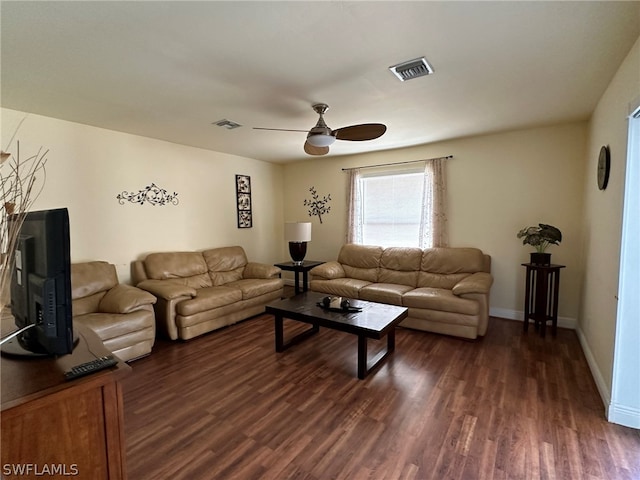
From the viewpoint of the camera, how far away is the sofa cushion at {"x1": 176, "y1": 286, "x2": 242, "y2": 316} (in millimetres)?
3396

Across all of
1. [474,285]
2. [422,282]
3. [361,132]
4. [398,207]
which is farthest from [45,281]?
[398,207]

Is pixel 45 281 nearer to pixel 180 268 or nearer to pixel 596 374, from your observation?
pixel 180 268

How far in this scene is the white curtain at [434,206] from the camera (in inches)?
174

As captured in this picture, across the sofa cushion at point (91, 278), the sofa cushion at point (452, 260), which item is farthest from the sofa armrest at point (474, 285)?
the sofa cushion at point (91, 278)

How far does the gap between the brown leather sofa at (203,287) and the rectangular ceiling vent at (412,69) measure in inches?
118

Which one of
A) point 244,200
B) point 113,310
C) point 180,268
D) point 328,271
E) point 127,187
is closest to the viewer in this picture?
point 113,310

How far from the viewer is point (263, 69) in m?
2.18

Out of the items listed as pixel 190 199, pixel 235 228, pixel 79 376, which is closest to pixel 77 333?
pixel 79 376

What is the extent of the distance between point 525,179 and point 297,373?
3.61m

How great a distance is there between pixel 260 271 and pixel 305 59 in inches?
127

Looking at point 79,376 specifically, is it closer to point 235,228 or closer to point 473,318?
point 473,318

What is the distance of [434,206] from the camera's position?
4473mm

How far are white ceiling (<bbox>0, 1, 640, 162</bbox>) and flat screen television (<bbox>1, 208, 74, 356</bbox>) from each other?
1.20 meters

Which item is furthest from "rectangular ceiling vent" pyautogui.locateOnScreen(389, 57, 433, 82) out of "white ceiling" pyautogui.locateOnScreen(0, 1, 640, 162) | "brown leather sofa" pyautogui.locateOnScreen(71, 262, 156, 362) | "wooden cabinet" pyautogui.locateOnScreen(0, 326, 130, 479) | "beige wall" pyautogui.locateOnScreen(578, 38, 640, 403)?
"brown leather sofa" pyautogui.locateOnScreen(71, 262, 156, 362)
